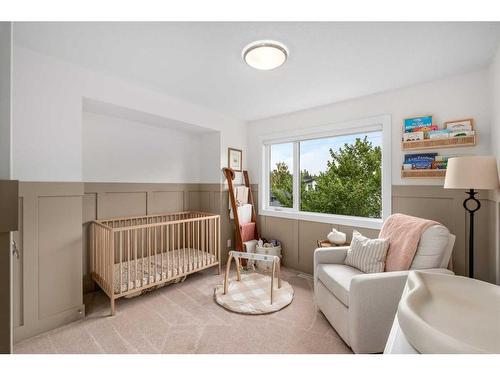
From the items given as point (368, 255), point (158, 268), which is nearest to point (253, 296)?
point (158, 268)

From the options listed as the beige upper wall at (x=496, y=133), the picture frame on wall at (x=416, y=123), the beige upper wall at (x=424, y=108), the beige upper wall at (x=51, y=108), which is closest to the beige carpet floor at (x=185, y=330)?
the beige upper wall at (x=51, y=108)

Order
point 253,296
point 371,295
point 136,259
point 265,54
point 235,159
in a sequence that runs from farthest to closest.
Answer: point 235,159 → point 253,296 → point 136,259 → point 265,54 → point 371,295

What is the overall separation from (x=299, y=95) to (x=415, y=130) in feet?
4.16

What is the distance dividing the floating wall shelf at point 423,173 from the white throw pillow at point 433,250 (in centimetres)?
73

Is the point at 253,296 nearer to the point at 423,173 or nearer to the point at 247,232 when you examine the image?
the point at 247,232

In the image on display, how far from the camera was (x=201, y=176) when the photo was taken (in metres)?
3.59

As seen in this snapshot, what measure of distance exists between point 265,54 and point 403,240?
183 centimetres

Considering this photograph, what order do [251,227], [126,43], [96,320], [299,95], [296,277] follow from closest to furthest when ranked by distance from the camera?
[126,43]
[96,320]
[299,95]
[296,277]
[251,227]

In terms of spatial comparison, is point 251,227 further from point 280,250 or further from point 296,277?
point 296,277

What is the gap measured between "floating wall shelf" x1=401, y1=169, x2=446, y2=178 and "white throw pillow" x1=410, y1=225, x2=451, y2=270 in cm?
73

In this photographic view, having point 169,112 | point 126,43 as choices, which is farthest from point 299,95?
point 126,43

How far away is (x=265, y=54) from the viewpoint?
1656 millimetres

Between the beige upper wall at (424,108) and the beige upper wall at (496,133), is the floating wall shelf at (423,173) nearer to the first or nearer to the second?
the beige upper wall at (424,108)

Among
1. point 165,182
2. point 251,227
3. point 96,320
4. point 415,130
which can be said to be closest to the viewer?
point 96,320
